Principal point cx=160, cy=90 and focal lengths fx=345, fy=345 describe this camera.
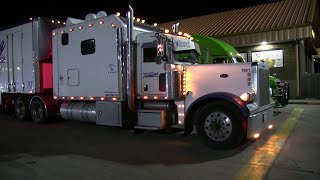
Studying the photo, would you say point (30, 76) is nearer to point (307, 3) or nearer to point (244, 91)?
point (244, 91)

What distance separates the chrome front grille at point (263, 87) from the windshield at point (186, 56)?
2062 millimetres

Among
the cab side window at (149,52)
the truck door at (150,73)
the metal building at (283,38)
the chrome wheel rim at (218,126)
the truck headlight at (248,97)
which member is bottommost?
the chrome wheel rim at (218,126)

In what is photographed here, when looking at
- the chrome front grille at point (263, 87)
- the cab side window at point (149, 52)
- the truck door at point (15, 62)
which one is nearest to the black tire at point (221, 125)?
the chrome front grille at point (263, 87)

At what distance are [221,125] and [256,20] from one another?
18.1 m

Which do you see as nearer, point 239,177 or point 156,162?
point 239,177

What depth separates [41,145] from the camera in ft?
28.9

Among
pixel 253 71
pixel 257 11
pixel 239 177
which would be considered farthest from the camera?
pixel 257 11

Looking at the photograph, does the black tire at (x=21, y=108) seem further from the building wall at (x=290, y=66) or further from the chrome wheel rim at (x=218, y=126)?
the building wall at (x=290, y=66)

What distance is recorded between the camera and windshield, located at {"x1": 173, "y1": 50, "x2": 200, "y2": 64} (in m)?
9.05

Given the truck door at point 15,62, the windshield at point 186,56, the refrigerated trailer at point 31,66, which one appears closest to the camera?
the windshield at point 186,56

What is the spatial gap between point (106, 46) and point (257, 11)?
63.6 ft

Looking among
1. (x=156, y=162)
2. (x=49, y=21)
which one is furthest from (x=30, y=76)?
(x=156, y=162)

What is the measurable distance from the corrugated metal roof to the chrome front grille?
45.4ft

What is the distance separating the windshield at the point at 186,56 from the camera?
29.7 feet
